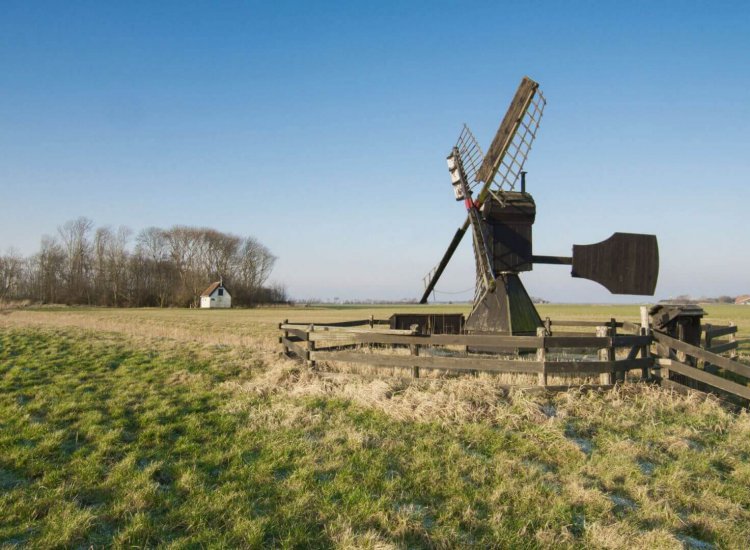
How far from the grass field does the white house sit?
7335cm

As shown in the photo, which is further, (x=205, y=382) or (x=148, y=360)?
(x=148, y=360)

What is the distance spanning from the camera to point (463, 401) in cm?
895

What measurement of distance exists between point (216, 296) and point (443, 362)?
78100mm

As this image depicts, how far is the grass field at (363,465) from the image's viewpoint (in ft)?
16.3

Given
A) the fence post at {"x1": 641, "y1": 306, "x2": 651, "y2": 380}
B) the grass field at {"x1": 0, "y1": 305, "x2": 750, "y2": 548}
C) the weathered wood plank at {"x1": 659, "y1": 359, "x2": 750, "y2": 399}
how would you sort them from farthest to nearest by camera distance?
1. the fence post at {"x1": 641, "y1": 306, "x2": 651, "y2": 380}
2. the weathered wood plank at {"x1": 659, "y1": 359, "x2": 750, "y2": 399}
3. the grass field at {"x1": 0, "y1": 305, "x2": 750, "y2": 548}

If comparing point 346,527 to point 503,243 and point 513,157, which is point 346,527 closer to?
point 503,243

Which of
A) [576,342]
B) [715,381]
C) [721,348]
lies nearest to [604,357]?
[576,342]

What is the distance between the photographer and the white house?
82062mm

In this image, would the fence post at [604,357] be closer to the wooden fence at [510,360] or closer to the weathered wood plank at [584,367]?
the wooden fence at [510,360]

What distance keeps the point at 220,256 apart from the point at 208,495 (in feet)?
299

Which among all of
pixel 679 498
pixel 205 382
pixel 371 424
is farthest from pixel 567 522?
pixel 205 382

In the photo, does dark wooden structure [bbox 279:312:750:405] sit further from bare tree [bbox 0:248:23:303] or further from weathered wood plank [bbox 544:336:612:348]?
bare tree [bbox 0:248:23:303]

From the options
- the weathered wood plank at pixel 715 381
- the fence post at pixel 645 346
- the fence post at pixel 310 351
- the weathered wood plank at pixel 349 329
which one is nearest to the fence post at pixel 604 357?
the fence post at pixel 645 346

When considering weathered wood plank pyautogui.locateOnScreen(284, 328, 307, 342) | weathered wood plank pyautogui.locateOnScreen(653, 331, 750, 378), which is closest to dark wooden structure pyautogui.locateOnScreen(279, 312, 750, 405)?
weathered wood plank pyautogui.locateOnScreen(653, 331, 750, 378)
